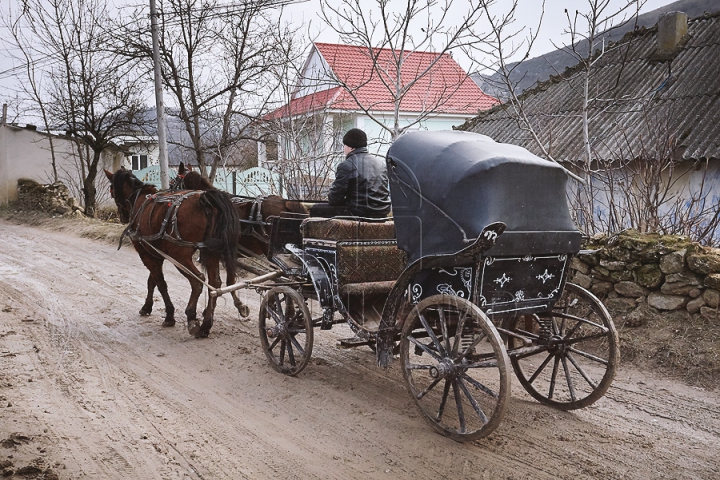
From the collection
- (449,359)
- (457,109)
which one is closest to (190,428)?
(449,359)

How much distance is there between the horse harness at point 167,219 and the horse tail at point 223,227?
0.22 metres

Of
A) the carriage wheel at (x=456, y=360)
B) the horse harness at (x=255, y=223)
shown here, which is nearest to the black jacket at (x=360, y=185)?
the carriage wheel at (x=456, y=360)

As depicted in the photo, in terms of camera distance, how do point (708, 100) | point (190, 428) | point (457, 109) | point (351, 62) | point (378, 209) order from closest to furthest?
point (190, 428), point (378, 209), point (708, 100), point (351, 62), point (457, 109)

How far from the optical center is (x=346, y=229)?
16.3 feet

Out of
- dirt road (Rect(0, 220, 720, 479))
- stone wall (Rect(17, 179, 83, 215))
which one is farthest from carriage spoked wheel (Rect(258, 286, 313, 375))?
stone wall (Rect(17, 179, 83, 215))

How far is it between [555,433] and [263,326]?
2.84m

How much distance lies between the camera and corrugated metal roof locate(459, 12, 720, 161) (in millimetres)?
10086

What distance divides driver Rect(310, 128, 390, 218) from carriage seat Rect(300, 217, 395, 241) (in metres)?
0.34

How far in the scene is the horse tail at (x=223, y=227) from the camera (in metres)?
6.79

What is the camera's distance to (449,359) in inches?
156

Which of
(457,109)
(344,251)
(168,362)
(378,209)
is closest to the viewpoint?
(344,251)

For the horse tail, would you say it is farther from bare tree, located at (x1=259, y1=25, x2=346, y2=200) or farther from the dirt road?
bare tree, located at (x1=259, y1=25, x2=346, y2=200)

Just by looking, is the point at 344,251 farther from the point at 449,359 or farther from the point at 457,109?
the point at 457,109

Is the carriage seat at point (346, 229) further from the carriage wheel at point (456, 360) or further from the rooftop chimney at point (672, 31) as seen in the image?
the rooftop chimney at point (672, 31)
